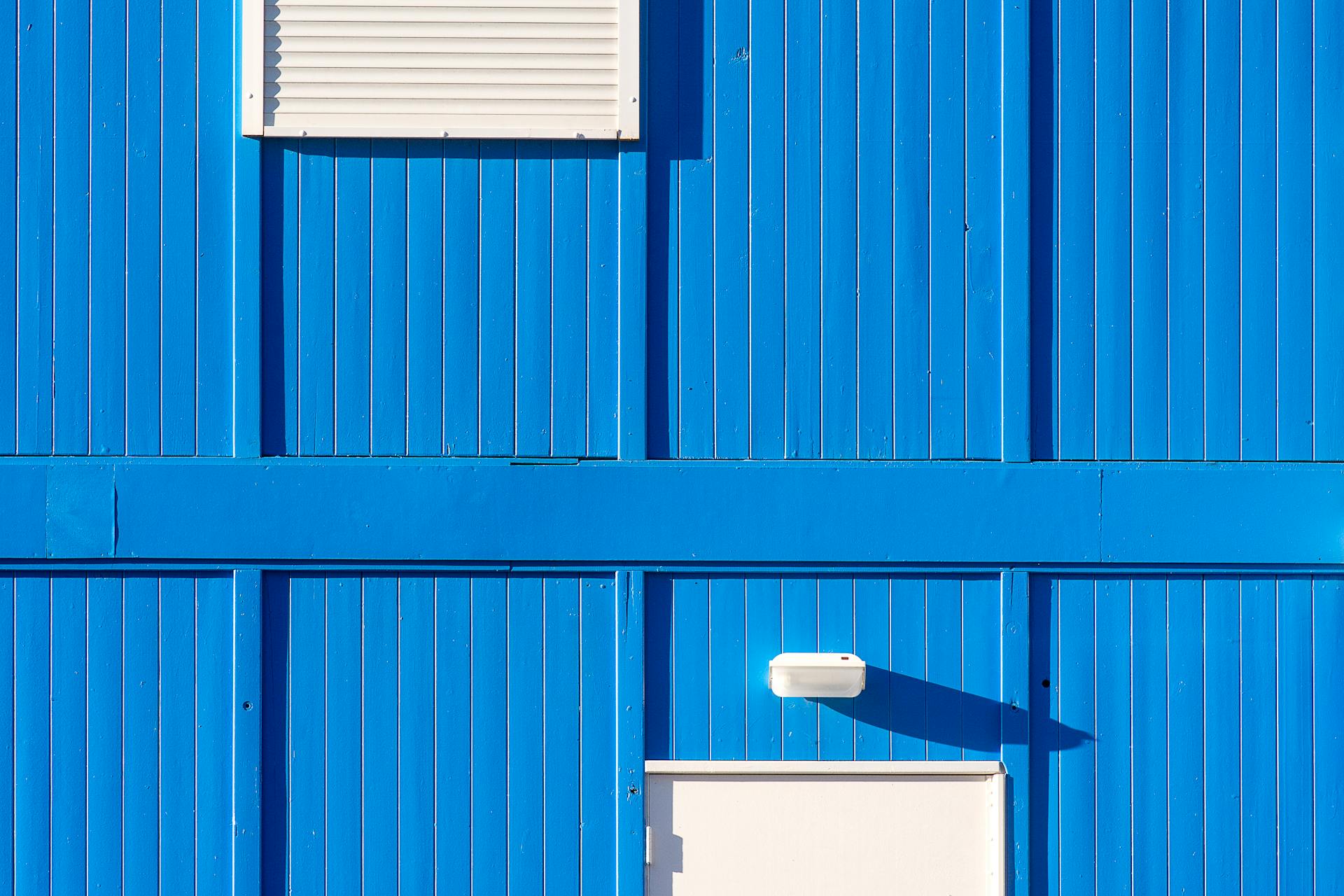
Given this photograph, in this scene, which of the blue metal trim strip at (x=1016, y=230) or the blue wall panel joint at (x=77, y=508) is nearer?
the blue wall panel joint at (x=77, y=508)

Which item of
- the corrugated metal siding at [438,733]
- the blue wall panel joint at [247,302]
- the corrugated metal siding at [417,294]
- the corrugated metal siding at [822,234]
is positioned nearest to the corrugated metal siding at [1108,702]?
the corrugated metal siding at [438,733]

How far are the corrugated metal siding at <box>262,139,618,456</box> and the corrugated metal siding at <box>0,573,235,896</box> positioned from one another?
2.28ft

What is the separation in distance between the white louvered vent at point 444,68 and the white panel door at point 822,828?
85.8 inches

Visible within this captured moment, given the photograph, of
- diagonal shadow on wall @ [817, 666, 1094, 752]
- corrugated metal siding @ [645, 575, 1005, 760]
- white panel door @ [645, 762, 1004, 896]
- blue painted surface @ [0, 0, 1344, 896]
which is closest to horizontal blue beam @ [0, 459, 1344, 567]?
blue painted surface @ [0, 0, 1344, 896]

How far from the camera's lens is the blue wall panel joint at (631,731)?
→ 3424 millimetres

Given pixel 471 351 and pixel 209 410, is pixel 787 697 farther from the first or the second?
pixel 209 410

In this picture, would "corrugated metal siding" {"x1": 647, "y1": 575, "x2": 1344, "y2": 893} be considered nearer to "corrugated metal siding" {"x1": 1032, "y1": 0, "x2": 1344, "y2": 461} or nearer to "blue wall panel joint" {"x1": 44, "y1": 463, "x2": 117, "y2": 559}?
"corrugated metal siding" {"x1": 1032, "y1": 0, "x2": 1344, "y2": 461}

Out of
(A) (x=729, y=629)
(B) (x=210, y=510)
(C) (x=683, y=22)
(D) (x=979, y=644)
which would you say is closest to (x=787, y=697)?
(A) (x=729, y=629)

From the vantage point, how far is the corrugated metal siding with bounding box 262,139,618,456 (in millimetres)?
3416

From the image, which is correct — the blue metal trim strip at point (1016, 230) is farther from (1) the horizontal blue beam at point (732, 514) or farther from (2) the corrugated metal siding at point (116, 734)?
(2) the corrugated metal siding at point (116, 734)

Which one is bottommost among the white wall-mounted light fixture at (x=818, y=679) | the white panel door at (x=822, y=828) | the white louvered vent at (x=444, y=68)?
the white panel door at (x=822, y=828)

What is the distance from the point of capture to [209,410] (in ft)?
11.2

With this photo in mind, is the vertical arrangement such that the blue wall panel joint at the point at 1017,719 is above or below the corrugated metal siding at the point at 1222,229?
below

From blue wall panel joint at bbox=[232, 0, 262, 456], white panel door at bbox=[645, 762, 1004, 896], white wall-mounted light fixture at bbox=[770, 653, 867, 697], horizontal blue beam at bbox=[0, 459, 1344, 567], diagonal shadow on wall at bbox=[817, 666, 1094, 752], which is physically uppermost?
blue wall panel joint at bbox=[232, 0, 262, 456]
